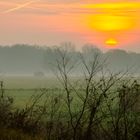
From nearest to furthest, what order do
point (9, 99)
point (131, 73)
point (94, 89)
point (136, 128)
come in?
point (136, 128)
point (94, 89)
point (131, 73)
point (9, 99)

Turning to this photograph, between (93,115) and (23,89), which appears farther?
(23,89)

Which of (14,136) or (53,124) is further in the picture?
(53,124)

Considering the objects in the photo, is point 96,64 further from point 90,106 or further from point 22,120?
point 22,120

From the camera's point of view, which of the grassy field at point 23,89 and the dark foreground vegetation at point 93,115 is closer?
the dark foreground vegetation at point 93,115

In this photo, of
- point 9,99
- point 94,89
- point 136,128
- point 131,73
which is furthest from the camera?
point 9,99

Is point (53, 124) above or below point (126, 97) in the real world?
below

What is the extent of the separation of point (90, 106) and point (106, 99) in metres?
0.41

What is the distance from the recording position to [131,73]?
32.3 ft

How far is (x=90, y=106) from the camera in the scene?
332 inches

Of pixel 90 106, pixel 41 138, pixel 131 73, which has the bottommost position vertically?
pixel 41 138

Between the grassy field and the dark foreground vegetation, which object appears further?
the grassy field

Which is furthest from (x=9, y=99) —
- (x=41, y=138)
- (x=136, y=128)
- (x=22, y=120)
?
(x=136, y=128)

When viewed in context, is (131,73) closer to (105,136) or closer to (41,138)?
(105,136)

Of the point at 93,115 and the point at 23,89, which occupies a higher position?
the point at 23,89
